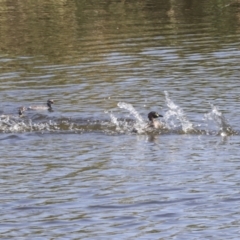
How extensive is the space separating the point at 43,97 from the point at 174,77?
400 cm

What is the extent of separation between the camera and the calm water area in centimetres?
1359

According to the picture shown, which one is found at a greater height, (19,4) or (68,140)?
(19,4)

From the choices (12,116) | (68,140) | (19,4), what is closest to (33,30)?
(19,4)

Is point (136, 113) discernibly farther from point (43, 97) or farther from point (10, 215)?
point (10, 215)

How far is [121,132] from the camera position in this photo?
19.8 m

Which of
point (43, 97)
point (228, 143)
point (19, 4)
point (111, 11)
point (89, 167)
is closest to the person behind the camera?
point (89, 167)

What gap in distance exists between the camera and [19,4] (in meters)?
47.0

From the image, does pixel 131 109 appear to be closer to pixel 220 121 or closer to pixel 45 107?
pixel 45 107

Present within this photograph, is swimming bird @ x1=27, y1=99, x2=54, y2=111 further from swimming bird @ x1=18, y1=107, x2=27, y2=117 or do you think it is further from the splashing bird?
the splashing bird

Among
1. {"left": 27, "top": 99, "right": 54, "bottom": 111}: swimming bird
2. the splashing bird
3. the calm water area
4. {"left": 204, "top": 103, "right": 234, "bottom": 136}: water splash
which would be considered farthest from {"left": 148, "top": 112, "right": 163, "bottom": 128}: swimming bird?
{"left": 27, "top": 99, "right": 54, "bottom": 111}: swimming bird

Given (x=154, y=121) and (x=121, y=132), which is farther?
(x=154, y=121)

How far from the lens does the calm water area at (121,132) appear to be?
44.6 ft

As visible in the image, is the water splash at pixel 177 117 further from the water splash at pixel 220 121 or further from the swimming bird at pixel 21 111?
the swimming bird at pixel 21 111

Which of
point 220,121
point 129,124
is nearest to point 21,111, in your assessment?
point 129,124
